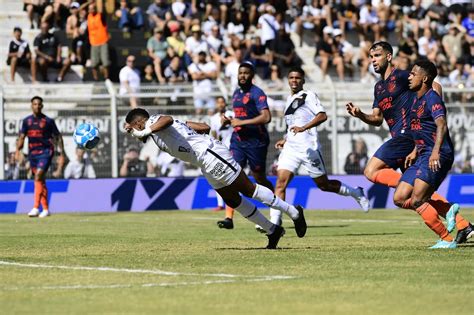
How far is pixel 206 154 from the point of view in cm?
1391

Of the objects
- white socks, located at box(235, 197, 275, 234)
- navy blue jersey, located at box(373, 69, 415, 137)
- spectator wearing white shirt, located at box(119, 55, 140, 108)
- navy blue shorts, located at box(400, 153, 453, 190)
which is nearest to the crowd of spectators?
spectator wearing white shirt, located at box(119, 55, 140, 108)

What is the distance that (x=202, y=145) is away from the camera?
1396 centimetres

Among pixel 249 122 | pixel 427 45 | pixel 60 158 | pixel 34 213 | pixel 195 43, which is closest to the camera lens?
pixel 249 122

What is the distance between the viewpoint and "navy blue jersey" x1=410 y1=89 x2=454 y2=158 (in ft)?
44.7

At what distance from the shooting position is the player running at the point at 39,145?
24234 mm

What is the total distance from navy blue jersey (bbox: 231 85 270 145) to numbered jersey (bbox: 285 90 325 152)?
50 cm

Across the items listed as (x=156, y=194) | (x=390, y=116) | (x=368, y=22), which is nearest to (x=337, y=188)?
(x=390, y=116)

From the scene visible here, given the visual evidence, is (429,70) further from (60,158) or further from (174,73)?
(174,73)

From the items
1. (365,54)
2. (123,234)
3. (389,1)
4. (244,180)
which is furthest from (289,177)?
(389,1)

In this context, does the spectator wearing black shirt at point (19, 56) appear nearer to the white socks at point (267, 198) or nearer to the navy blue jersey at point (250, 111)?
the navy blue jersey at point (250, 111)

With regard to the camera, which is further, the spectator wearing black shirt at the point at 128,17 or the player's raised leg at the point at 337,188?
the spectator wearing black shirt at the point at 128,17

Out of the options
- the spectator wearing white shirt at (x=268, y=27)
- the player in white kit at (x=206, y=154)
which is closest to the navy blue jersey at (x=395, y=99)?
the player in white kit at (x=206, y=154)

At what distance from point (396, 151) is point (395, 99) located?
737 millimetres

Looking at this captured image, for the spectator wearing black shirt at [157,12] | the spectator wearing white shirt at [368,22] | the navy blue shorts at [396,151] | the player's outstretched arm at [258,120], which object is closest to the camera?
the navy blue shorts at [396,151]
